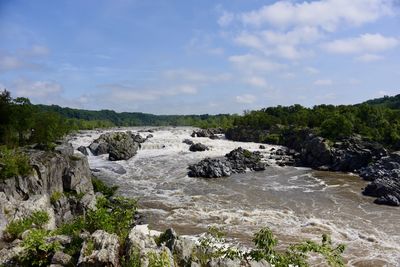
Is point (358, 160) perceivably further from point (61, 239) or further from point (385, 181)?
point (61, 239)

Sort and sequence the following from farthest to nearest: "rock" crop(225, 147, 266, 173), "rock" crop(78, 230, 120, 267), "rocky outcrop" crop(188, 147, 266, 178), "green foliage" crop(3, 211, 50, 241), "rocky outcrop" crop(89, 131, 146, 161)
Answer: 1. "rocky outcrop" crop(89, 131, 146, 161)
2. "rock" crop(225, 147, 266, 173)
3. "rocky outcrop" crop(188, 147, 266, 178)
4. "green foliage" crop(3, 211, 50, 241)
5. "rock" crop(78, 230, 120, 267)

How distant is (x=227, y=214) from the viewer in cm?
3130

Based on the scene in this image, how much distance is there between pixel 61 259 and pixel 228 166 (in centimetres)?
4145

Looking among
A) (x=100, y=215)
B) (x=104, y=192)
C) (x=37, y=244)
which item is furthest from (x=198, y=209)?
(x=37, y=244)

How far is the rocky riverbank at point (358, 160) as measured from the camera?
38.3 meters

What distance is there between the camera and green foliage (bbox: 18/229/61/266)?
34.8 ft

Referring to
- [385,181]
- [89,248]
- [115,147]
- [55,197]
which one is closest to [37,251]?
[89,248]

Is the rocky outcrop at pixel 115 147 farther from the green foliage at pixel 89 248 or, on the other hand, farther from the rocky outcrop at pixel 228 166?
the green foliage at pixel 89 248

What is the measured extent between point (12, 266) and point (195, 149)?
56.7 m

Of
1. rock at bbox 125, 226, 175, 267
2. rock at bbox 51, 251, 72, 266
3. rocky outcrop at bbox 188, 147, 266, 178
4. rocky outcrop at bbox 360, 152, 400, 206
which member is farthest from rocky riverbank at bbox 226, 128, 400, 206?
rock at bbox 51, 251, 72, 266

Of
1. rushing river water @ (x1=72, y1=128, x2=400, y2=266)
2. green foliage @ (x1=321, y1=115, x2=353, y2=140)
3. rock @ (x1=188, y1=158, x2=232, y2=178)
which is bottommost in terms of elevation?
rushing river water @ (x1=72, y1=128, x2=400, y2=266)

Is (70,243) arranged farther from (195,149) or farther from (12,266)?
(195,149)

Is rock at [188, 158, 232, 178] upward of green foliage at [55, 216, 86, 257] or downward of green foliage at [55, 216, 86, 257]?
downward

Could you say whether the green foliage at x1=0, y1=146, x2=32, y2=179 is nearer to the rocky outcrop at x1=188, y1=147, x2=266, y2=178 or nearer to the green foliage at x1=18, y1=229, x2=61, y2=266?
the green foliage at x1=18, y1=229, x2=61, y2=266
